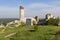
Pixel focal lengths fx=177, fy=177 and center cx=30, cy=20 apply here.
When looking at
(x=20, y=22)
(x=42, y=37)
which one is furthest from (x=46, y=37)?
(x=20, y=22)

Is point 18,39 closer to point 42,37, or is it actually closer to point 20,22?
point 42,37

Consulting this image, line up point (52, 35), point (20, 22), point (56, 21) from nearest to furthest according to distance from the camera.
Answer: point (52, 35) < point (56, 21) < point (20, 22)

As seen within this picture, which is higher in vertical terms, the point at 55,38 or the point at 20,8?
Result: the point at 20,8

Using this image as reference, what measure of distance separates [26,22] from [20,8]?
3.95 meters

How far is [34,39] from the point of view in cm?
2134

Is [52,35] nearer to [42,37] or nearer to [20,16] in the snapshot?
[42,37]

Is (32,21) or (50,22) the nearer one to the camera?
(50,22)

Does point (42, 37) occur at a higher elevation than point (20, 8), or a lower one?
lower

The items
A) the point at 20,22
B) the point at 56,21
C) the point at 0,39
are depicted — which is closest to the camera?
the point at 0,39

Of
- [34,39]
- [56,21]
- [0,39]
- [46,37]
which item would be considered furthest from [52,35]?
[56,21]

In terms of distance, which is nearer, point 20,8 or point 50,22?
point 50,22

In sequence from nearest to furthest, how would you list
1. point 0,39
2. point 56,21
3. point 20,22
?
1. point 0,39
2. point 56,21
3. point 20,22

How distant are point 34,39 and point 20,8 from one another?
2507 cm

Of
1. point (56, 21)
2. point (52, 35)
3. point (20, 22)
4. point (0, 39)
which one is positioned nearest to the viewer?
point (0, 39)
